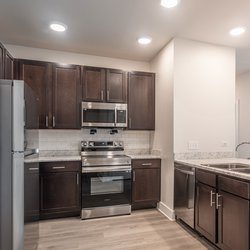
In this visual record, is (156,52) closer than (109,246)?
No

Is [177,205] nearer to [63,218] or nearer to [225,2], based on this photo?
[63,218]

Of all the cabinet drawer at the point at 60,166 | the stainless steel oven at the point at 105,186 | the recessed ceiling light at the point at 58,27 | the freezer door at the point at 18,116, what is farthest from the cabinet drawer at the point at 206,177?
the recessed ceiling light at the point at 58,27

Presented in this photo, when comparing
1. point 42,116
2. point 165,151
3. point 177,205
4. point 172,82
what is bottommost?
point 177,205

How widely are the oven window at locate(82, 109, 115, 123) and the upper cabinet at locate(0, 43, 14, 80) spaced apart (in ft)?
3.83

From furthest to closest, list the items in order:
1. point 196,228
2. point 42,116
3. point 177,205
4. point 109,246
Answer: point 42,116 < point 177,205 < point 196,228 < point 109,246

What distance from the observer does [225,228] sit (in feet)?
6.61

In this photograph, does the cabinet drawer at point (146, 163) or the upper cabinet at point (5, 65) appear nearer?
the upper cabinet at point (5, 65)

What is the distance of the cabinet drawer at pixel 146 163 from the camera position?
3.20 m

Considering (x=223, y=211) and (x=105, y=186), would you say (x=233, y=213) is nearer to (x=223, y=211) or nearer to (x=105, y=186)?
(x=223, y=211)

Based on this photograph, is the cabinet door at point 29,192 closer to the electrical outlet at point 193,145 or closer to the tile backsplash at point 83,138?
the tile backsplash at point 83,138

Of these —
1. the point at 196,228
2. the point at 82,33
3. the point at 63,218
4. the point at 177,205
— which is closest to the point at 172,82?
the point at 82,33

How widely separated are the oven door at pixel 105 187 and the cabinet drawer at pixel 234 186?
1433 mm

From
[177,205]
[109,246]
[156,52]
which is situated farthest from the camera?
[156,52]

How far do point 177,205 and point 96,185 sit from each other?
1229mm
